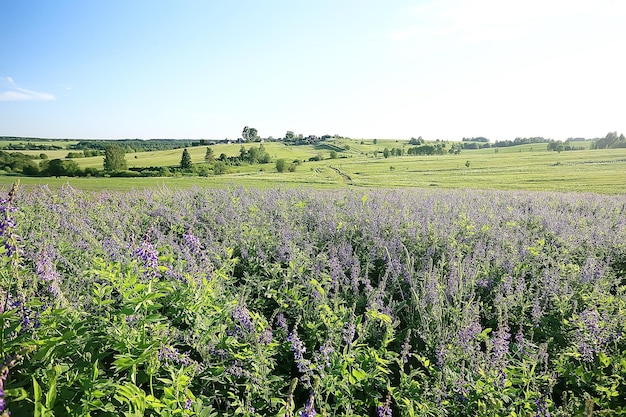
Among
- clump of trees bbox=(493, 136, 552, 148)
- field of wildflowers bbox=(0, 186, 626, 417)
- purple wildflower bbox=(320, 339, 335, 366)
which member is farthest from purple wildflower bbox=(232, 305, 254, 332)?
clump of trees bbox=(493, 136, 552, 148)

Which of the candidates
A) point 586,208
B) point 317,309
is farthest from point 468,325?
point 586,208

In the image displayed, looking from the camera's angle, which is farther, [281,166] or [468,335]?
[281,166]

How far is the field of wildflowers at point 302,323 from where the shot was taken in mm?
2451

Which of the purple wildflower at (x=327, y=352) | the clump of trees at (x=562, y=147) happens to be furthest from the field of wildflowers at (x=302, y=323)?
the clump of trees at (x=562, y=147)

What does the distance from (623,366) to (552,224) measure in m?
5.01

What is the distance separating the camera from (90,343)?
102 inches

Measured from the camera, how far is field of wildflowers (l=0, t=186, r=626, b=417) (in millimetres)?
2451

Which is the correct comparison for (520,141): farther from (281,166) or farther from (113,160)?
(113,160)

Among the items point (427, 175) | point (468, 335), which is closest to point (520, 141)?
point (427, 175)

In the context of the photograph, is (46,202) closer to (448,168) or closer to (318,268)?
(318,268)

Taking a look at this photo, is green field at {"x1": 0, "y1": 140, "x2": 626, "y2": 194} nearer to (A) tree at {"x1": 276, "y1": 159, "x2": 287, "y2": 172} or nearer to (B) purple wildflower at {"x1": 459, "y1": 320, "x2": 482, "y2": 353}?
(A) tree at {"x1": 276, "y1": 159, "x2": 287, "y2": 172}

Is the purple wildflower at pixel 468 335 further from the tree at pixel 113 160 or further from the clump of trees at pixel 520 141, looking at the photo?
the clump of trees at pixel 520 141

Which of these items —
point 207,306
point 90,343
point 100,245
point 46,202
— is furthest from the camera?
point 46,202

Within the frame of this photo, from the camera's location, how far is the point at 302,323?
436 cm
